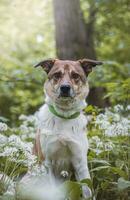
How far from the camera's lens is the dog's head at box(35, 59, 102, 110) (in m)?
5.02

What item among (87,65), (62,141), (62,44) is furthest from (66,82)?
(62,44)

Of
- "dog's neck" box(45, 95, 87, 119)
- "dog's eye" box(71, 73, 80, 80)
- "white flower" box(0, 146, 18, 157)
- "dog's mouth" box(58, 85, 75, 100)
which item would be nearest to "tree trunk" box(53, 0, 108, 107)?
"dog's neck" box(45, 95, 87, 119)

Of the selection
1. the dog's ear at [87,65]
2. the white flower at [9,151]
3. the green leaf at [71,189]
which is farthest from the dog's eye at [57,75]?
the green leaf at [71,189]

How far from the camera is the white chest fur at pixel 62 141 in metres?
5.11

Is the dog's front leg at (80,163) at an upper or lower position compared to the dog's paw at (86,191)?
upper

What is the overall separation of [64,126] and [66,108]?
20 cm

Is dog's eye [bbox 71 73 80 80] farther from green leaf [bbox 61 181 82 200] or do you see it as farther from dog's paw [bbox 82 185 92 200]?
green leaf [bbox 61 181 82 200]

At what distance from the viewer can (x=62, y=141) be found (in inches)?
201

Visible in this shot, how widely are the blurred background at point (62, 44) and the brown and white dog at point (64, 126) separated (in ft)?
3.24

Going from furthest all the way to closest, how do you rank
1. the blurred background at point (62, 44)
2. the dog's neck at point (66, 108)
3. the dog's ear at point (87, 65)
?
the blurred background at point (62, 44) → the dog's ear at point (87, 65) → the dog's neck at point (66, 108)

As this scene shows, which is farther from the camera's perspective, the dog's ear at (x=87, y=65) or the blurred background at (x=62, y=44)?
the blurred background at (x=62, y=44)

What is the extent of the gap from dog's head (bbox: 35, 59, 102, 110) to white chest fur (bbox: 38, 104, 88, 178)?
247 millimetres

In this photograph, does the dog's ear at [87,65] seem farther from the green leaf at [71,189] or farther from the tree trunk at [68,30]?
the tree trunk at [68,30]

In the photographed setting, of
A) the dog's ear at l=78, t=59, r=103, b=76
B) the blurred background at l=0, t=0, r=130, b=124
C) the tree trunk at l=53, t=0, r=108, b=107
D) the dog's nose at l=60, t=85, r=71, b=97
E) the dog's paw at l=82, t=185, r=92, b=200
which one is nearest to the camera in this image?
the dog's nose at l=60, t=85, r=71, b=97
